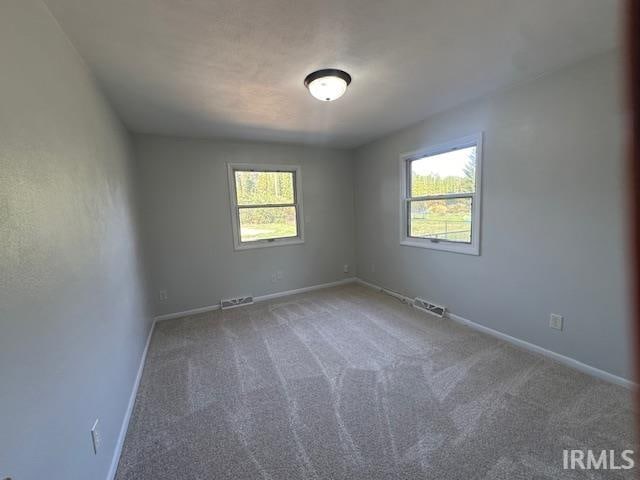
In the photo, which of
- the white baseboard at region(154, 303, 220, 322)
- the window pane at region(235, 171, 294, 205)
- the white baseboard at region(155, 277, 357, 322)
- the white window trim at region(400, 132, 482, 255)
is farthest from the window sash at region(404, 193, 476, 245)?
the white baseboard at region(154, 303, 220, 322)

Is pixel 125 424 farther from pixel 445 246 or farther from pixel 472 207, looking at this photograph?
pixel 472 207

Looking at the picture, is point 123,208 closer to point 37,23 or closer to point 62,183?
point 62,183

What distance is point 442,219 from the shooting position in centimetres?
315

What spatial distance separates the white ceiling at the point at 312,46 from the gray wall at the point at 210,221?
84cm

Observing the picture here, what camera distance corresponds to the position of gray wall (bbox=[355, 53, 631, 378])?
6.13 feet

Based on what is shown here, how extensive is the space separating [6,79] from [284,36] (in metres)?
1.24

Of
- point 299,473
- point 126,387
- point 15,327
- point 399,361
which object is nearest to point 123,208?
point 126,387

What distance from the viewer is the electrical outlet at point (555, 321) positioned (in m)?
2.17

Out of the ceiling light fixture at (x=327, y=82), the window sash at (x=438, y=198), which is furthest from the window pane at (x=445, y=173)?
the ceiling light fixture at (x=327, y=82)

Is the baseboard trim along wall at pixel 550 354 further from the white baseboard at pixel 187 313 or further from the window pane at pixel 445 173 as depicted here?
the white baseboard at pixel 187 313

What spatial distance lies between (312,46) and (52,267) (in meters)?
1.76

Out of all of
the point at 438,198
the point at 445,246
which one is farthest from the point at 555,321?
the point at 438,198

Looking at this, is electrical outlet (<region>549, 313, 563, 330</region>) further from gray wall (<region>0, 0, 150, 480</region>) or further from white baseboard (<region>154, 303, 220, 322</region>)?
white baseboard (<region>154, 303, 220, 322</region>)

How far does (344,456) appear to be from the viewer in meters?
1.45
